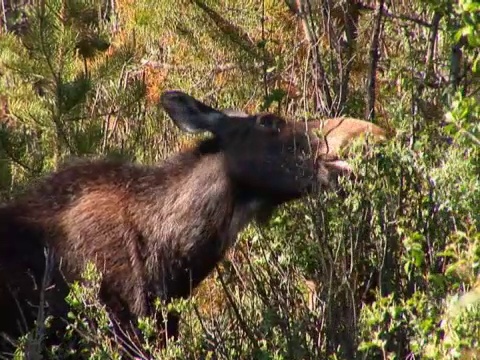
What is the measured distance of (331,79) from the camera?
861cm

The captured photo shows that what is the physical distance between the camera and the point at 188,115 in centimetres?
708

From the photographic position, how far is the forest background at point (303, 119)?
530cm

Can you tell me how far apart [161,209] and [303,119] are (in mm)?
1058

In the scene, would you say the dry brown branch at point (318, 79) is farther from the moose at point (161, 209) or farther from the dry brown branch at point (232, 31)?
the moose at point (161, 209)

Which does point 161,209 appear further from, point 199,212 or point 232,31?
point 232,31

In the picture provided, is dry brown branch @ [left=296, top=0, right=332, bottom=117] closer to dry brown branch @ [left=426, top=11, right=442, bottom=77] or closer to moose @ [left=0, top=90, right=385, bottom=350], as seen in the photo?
dry brown branch @ [left=426, top=11, right=442, bottom=77]

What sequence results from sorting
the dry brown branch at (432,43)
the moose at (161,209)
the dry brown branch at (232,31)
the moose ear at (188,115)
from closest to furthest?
the moose at (161,209) < the moose ear at (188,115) < the dry brown branch at (432,43) < the dry brown branch at (232,31)

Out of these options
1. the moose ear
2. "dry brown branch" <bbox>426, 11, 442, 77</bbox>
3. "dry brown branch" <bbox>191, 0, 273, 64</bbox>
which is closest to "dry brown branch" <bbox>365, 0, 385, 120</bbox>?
"dry brown branch" <bbox>426, 11, 442, 77</bbox>

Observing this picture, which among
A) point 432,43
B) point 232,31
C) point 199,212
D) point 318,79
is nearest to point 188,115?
point 199,212

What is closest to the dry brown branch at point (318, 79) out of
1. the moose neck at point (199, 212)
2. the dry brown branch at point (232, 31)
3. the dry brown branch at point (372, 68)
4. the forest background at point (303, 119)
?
the forest background at point (303, 119)

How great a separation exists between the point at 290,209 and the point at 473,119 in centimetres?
207

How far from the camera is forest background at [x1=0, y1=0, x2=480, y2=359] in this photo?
530 centimetres

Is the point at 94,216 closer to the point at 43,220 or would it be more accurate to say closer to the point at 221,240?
the point at 43,220

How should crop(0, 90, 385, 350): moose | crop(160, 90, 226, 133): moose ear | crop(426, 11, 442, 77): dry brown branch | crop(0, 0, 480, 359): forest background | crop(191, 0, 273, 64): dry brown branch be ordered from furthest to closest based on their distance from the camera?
crop(191, 0, 273, 64): dry brown branch → crop(426, 11, 442, 77): dry brown branch → crop(160, 90, 226, 133): moose ear → crop(0, 90, 385, 350): moose → crop(0, 0, 480, 359): forest background
